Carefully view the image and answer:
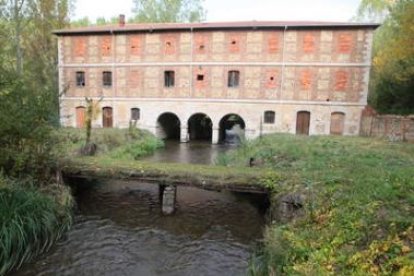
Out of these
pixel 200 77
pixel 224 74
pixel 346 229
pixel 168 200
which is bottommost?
pixel 168 200

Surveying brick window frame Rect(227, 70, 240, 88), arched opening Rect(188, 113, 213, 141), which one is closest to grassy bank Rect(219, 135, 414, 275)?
brick window frame Rect(227, 70, 240, 88)

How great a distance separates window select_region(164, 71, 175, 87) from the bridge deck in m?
13.7

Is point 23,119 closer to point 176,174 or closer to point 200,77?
point 176,174

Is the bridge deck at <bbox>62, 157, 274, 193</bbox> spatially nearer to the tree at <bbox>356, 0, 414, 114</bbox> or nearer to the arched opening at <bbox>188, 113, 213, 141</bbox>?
the tree at <bbox>356, 0, 414, 114</bbox>

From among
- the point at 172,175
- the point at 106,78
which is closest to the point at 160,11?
the point at 106,78

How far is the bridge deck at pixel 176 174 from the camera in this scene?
8148 millimetres

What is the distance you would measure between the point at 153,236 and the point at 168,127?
18.6 meters

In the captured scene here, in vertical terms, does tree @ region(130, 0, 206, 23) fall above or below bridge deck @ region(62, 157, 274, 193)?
above

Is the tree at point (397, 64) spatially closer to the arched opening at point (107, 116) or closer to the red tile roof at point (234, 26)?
the red tile roof at point (234, 26)

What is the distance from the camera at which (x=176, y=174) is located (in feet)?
28.6

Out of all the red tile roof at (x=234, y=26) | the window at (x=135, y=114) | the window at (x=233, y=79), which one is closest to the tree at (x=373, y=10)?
the red tile roof at (x=234, y=26)

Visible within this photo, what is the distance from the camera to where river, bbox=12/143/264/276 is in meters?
6.16

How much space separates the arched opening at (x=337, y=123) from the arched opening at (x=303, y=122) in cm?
156

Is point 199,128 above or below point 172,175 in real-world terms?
above
